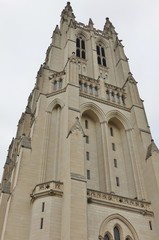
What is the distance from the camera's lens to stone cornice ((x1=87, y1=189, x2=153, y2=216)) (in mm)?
18203

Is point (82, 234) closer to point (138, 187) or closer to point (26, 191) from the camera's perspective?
point (26, 191)

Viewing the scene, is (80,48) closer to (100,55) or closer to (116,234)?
(100,55)

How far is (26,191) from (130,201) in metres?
6.95

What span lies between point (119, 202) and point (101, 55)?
22175 mm

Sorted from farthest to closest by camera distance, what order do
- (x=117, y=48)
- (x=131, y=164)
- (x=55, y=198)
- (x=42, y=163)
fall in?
(x=117, y=48) → (x=131, y=164) → (x=42, y=163) → (x=55, y=198)

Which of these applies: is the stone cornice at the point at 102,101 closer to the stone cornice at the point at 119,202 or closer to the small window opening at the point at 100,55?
the small window opening at the point at 100,55

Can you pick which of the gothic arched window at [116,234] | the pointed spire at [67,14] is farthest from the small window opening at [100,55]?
the gothic arched window at [116,234]

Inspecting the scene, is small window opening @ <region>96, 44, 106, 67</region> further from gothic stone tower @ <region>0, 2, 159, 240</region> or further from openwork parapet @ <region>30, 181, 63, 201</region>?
openwork parapet @ <region>30, 181, 63, 201</region>

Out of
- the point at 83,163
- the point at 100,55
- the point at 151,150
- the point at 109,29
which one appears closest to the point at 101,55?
the point at 100,55

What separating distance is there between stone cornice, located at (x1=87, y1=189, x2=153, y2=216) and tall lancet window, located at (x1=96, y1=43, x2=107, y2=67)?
1964cm

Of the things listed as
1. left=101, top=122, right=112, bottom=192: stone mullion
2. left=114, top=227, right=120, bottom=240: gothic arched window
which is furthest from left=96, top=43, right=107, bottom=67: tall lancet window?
left=114, top=227, right=120, bottom=240: gothic arched window

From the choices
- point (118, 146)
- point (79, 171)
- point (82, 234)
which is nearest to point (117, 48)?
point (118, 146)

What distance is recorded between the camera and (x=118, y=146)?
81.6ft

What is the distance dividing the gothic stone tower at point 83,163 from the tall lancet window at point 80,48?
32.9 inches
